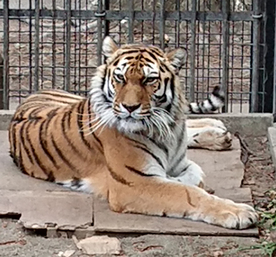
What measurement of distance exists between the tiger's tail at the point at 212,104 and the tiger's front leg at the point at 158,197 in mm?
1947

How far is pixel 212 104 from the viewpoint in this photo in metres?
6.62

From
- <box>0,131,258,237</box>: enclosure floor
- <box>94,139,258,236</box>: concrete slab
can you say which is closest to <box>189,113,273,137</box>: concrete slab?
<box>94,139,258,236</box>: concrete slab

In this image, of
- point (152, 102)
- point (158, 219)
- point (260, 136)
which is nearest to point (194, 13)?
point (260, 136)

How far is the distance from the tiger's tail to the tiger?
5.10 ft

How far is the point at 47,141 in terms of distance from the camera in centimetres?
523

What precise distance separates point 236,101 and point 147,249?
4006 mm

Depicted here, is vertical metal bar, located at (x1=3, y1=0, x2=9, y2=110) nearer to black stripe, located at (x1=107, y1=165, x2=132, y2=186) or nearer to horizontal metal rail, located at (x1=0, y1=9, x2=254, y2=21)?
horizontal metal rail, located at (x1=0, y1=9, x2=254, y2=21)

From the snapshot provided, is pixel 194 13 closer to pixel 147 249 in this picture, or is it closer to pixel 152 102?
pixel 152 102

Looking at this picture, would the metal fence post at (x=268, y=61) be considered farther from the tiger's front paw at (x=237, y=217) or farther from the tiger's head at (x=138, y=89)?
the tiger's front paw at (x=237, y=217)

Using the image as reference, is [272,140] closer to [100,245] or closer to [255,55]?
[255,55]

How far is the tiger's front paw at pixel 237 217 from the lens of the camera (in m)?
4.25

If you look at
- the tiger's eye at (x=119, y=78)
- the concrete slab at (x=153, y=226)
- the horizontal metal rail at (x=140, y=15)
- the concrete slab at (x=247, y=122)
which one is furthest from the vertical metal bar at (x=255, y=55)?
the concrete slab at (x=153, y=226)

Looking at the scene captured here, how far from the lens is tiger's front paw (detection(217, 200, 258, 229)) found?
4.25 metres

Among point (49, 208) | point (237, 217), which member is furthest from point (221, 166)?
point (49, 208)
